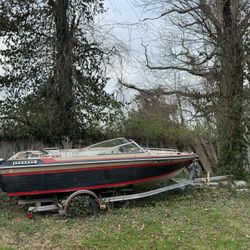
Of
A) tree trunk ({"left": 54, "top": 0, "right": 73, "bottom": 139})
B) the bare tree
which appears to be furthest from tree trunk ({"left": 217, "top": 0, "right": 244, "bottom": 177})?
tree trunk ({"left": 54, "top": 0, "right": 73, "bottom": 139})

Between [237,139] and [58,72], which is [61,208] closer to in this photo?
[58,72]

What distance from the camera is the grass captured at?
5.05 m

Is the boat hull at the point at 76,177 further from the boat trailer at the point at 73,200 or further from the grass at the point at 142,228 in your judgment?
the grass at the point at 142,228

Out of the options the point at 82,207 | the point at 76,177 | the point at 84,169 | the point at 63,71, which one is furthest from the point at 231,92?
the point at 82,207

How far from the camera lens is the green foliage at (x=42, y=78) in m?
9.30

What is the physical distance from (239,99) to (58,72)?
496 cm

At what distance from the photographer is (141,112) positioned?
1152cm

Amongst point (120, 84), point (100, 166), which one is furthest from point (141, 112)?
point (100, 166)

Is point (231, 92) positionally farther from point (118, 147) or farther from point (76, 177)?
point (76, 177)

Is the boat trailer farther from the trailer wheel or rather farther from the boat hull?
the boat hull

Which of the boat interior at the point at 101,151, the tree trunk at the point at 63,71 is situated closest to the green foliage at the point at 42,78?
the tree trunk at the point at 63,71

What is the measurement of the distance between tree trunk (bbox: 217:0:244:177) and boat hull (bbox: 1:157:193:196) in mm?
3284

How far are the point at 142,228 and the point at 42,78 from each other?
17.8 feet

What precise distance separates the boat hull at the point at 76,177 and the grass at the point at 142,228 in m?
0.52
